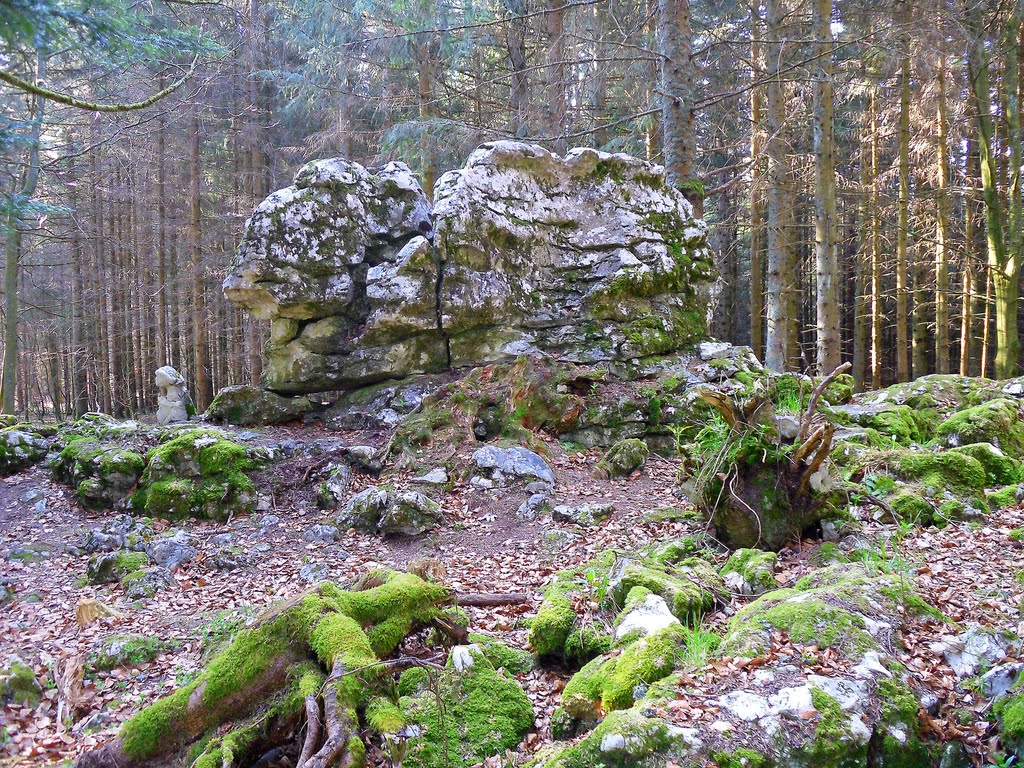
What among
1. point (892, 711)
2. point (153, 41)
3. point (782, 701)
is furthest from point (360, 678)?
point (153, 41)

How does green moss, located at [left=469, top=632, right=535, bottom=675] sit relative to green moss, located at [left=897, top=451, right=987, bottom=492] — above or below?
below

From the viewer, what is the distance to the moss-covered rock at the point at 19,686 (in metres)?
3.78

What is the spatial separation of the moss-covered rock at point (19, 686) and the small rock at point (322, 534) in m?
2.70

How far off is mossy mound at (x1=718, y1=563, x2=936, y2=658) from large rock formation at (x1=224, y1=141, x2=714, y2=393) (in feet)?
20.0

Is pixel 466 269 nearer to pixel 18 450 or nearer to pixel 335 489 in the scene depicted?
pixel 335 489

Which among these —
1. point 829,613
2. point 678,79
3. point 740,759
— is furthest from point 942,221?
point 740,759

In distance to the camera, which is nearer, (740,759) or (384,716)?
(740,759)

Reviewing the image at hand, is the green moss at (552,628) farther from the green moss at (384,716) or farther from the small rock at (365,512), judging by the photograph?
the small rock at (365,512)

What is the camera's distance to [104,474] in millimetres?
7379

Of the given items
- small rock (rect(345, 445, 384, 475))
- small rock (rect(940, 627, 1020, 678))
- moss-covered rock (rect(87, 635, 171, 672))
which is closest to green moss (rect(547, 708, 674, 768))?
small rock (rect(940, 627, 1020, 678))

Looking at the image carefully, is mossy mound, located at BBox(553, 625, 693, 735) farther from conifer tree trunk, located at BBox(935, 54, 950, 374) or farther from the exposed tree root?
conifer tree trunk, located at BBox(935, 54, 950, 374)

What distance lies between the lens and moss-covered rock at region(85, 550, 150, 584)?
5734mm

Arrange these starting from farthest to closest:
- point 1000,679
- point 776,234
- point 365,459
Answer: point 776,234, point 365,459, point 1000,679

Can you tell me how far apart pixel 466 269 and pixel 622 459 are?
368 centimetres
